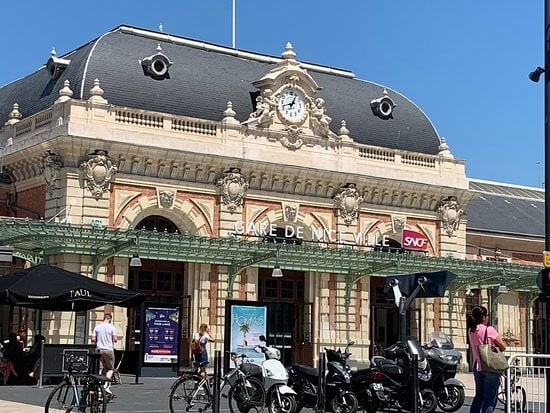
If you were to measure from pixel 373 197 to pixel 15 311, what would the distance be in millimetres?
12987

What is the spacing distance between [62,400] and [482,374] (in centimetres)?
572

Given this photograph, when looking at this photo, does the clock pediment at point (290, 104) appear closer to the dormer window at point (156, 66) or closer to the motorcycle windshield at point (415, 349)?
the dormer window at point (156, 66)

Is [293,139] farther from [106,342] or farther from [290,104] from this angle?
[106,342]

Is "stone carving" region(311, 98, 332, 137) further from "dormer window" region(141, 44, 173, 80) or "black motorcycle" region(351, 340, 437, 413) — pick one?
"black motorcycle" region(351, 340, 437, 413)

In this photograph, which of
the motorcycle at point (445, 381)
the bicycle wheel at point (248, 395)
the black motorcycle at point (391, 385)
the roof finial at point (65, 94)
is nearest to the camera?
the bicycle wheel at point (248, 395)

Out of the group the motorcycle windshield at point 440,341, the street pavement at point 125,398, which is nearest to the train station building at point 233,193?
the street pavement at point 125,398

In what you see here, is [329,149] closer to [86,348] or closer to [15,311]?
[15,311]

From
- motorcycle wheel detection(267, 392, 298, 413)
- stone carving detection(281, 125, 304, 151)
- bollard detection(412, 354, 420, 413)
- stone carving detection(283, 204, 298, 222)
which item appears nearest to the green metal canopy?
stone carving detection(283, 204, 298, 222)

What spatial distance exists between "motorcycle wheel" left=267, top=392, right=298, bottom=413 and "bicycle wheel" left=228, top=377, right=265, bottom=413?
0.19 m

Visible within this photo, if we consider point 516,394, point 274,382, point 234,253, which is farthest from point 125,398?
point 234,253

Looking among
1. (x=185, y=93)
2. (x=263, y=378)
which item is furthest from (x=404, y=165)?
(x=263, y=378)

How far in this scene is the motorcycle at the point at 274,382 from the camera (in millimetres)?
15758

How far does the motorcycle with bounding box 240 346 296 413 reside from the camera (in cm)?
1576

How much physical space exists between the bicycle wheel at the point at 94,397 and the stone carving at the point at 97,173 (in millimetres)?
17157
